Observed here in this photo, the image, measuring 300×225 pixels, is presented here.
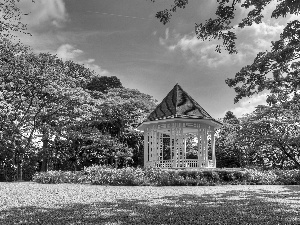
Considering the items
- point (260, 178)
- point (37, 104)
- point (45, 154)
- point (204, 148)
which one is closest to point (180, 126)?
point (204, 148)

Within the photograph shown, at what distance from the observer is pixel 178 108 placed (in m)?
19.2

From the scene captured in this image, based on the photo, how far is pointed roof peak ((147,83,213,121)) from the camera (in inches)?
738

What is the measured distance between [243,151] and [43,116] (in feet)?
58.1

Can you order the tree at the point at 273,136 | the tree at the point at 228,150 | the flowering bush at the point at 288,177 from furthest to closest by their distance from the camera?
the tree at the point at 228,150
the tree at the point at 273,136
the flowering bush at the point at 288,177

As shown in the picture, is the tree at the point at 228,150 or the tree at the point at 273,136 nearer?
the tree at the point at 273,136

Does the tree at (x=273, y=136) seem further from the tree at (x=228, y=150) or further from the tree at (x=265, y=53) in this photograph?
the tree at (x=265, y=53)

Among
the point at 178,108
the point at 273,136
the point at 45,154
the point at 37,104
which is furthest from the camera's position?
the point at 45,154

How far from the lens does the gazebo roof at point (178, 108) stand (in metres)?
18.7


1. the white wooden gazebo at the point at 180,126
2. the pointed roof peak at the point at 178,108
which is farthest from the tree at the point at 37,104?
the pointed roof peak at the point at 178,108

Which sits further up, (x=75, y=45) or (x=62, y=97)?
(x=75, y=45)

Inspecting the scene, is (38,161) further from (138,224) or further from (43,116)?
(138,224)

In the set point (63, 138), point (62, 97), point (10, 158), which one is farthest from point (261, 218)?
point (10, 158)

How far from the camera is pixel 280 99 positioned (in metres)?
6.55

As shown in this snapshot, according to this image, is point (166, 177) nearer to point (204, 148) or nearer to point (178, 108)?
point (204, 148)
